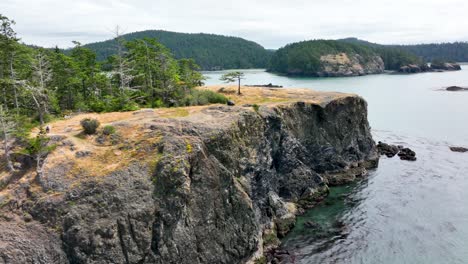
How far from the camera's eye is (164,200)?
3391cm

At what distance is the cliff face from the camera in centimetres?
3030

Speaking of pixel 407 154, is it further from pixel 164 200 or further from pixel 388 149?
pixel 164 200

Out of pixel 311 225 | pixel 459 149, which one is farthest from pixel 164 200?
pixel 459 149

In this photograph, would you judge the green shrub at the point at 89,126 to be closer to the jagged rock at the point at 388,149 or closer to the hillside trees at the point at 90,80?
the hillside trees at the point at 90,80

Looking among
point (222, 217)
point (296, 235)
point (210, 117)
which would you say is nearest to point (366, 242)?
point (296, 235)

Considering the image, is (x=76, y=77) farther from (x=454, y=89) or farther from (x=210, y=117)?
(x=454, y=89)

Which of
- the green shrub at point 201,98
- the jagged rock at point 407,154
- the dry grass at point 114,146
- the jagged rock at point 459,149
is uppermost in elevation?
the green shrub at point 201,98

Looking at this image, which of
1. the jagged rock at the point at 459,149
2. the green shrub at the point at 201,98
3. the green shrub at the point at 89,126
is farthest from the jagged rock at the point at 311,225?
the jagged rock at the point at 459,149

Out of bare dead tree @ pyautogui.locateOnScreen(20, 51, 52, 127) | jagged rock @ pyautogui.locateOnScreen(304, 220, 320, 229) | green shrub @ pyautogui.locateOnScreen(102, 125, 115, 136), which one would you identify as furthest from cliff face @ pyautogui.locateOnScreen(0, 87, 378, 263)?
bare dead tree @ pyautogui.locateOnScreen(20, 51, 52, 127)

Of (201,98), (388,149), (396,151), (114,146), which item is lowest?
(396,151)

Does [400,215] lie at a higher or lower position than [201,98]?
lower

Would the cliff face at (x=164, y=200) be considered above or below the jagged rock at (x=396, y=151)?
above

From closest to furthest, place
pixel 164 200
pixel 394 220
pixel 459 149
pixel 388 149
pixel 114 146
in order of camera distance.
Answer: pixel 164 200 → pixel 114 146 → pixel 394 220 → pixel 459 149 → pixel 388 149

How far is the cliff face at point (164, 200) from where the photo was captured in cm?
3030
